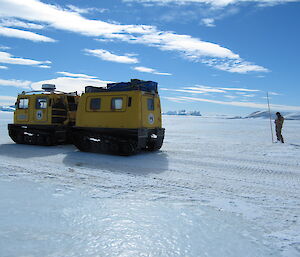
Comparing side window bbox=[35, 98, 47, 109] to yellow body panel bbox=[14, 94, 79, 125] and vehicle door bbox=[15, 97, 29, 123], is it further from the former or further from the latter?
vehicle door bbox=[15, 97, 29, 123]

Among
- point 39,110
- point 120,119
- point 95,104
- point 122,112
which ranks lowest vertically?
point 120,119

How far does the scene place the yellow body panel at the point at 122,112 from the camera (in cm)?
950

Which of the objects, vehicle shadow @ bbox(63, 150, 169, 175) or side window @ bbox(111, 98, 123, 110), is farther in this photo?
side window @ bbox(111, 98, 123, 110)

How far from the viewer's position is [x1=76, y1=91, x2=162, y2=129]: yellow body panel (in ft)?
31.2

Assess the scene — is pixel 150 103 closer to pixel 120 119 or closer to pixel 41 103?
pixel 120 119

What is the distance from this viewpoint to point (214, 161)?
8484mm

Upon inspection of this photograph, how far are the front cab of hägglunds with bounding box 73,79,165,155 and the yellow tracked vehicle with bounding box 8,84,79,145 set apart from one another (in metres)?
1.85

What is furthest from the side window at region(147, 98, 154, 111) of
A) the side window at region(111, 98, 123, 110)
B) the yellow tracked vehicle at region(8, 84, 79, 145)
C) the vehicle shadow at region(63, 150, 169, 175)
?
the yellow tracked vehicle at region(8, 84, 79, 145)

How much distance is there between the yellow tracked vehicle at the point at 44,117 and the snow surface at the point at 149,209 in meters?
4.26

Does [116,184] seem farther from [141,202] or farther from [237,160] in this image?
[237,160]

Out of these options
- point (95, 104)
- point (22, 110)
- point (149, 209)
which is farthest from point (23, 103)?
point (149, 209)

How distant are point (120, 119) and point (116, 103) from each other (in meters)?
0.60

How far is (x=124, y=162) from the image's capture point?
838 cm

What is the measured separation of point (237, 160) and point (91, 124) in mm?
5233
